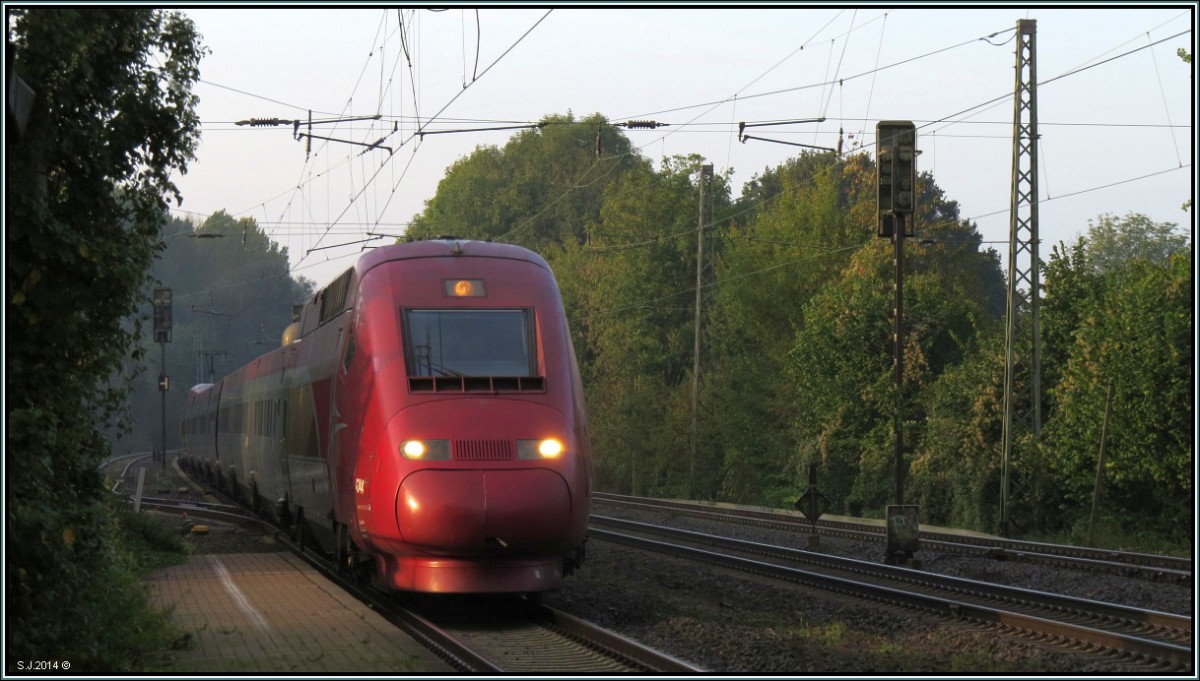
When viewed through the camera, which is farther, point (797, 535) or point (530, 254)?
point (797, 535)

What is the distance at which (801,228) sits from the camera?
49.9 metres

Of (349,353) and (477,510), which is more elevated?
(349,353)

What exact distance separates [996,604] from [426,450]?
7.02 m

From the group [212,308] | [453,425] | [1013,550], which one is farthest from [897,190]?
[212,308]

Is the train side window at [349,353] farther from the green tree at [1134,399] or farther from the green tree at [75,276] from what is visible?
the green tree at [1134,399]

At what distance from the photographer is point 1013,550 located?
2180 cm

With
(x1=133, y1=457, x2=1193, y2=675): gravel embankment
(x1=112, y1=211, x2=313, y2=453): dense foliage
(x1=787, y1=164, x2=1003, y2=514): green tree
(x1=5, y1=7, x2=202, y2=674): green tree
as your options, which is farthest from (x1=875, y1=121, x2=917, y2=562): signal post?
(x1=112, y1=211, x2=313, y2=453): dense foliage

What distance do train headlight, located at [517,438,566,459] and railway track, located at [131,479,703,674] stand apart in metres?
1.58

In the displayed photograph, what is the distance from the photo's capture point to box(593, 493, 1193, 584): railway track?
18422 millimetres

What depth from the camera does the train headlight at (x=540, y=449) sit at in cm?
1245

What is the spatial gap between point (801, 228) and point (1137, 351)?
24.5 metres

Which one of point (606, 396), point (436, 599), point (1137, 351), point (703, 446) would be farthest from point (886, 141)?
point (606, 396)

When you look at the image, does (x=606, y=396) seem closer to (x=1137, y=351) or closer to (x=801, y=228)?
(x=801, y=228)

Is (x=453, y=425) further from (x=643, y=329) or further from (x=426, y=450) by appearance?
(x=643, y=329)
